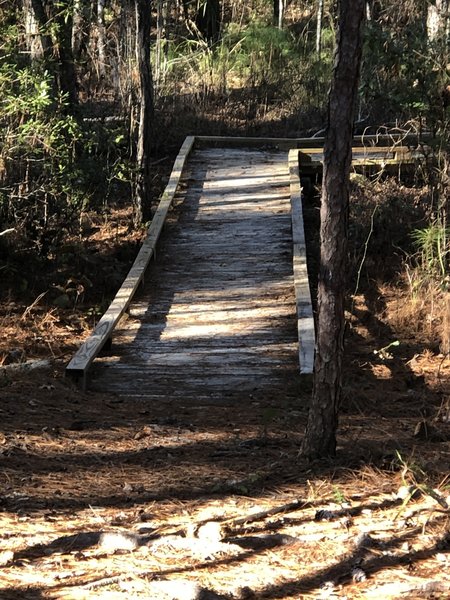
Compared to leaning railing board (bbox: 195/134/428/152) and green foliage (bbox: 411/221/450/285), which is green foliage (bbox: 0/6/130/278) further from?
leaning railing board (bbox: 195/134/428/152)

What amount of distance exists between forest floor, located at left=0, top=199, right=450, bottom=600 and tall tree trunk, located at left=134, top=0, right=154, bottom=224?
230 inches

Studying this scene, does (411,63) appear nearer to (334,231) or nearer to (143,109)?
(143,109)

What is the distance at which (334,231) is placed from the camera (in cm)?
439

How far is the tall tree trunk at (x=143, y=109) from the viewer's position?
11625mm

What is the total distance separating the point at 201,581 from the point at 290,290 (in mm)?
6193

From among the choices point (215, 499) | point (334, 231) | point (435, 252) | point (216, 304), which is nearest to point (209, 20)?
point (435, 252)

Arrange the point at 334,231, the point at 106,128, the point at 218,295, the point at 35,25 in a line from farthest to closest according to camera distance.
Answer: the point at 106,128 < the point at 35,25 < the point at 218,295 < the point at 334,231

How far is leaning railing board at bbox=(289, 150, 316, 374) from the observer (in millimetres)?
7327

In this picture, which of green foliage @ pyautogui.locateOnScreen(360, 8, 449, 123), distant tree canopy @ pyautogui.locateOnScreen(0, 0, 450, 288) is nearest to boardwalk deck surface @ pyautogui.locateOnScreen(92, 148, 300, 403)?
distant tree canopy @ pyautogui.locateOnScreen(0, 0, 450, 288)

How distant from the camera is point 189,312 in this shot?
353 inches

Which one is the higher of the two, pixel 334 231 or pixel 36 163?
pixel 334 231

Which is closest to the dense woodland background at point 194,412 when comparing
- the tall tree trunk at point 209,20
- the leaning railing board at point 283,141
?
the leaning railing board at point 283,141

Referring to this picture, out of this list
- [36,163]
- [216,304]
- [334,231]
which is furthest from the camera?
[36,163]

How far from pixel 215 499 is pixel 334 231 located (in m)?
1.34
